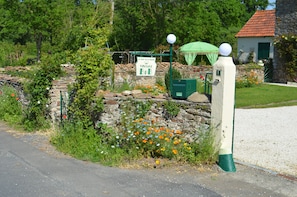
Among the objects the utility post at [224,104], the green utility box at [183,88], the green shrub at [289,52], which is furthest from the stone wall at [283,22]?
the utility post at [224,104]

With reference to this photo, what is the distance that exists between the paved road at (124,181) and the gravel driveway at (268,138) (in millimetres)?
888

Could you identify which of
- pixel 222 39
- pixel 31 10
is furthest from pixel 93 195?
pixel 222 39

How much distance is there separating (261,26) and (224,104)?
26361 millimetres

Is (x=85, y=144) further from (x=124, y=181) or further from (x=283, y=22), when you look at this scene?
(x=283, y=22)

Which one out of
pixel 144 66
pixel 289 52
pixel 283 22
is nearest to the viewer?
pixel 144 66

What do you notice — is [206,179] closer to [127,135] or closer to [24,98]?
[127,135]

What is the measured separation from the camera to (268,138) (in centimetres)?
1016

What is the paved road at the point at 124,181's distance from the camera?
606cm

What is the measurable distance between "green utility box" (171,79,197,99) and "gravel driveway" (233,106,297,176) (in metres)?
1.62

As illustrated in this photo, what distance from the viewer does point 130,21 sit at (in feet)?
110

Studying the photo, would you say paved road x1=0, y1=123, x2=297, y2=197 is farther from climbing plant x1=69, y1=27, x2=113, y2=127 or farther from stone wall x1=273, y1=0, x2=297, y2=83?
stone wall x1=273, y1=0, x2=297, y2=83

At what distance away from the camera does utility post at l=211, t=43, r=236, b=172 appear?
7.17 metres

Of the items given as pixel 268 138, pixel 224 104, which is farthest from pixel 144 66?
pixel 268 138

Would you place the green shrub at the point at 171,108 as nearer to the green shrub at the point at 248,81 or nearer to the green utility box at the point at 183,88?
the green utility box at the point at 183,88
